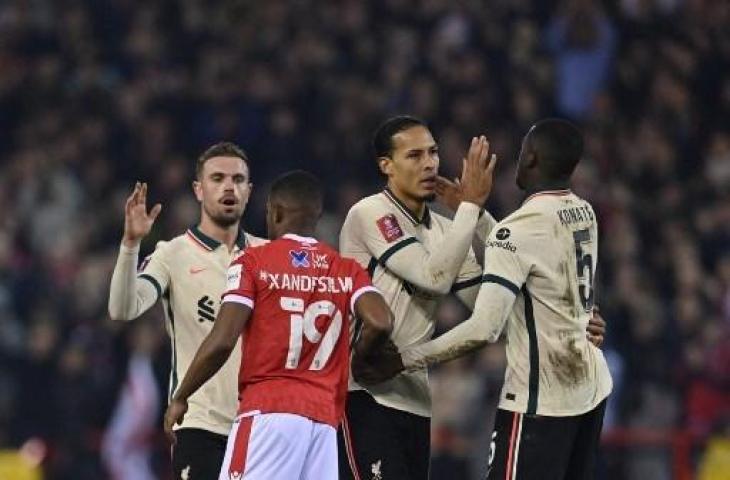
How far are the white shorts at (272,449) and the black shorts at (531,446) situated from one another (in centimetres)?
72

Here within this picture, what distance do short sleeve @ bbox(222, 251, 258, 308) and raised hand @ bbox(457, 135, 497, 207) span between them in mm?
986

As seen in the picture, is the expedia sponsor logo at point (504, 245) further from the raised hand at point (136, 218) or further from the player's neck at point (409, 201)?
the raised hand at point (136, 218)

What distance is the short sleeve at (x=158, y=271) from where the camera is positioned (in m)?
7.96

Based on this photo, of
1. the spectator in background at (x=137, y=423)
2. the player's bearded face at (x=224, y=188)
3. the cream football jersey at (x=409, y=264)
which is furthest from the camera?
the spectator in background at (x=137, y=423)

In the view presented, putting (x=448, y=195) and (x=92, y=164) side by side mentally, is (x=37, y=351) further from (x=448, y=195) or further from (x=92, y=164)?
(x=448, y=195)

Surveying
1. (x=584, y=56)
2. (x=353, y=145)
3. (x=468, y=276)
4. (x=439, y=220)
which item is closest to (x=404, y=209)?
(x=439, y=220)

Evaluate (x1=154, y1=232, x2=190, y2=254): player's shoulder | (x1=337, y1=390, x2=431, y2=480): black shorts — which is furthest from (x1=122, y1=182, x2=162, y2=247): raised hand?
(x1=337, y1=390, x2=431, y2=480): black shorts

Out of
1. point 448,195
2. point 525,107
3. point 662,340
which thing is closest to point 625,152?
point 525,107

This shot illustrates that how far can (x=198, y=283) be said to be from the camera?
8039 mm

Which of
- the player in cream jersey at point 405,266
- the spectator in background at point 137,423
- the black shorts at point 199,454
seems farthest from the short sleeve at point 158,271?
the spectator in background at point 137,423

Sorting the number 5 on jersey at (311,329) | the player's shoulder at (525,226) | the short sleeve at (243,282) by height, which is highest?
the player's shoulder at (525,226)

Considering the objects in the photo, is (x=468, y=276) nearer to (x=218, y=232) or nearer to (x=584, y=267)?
(x=584, y=267)

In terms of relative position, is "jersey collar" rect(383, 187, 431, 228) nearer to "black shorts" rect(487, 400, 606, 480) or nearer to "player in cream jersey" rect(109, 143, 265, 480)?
"player in cream jersey" rect(109, 143, 265, 480)

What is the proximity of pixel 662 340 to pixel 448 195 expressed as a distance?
18.8ft
